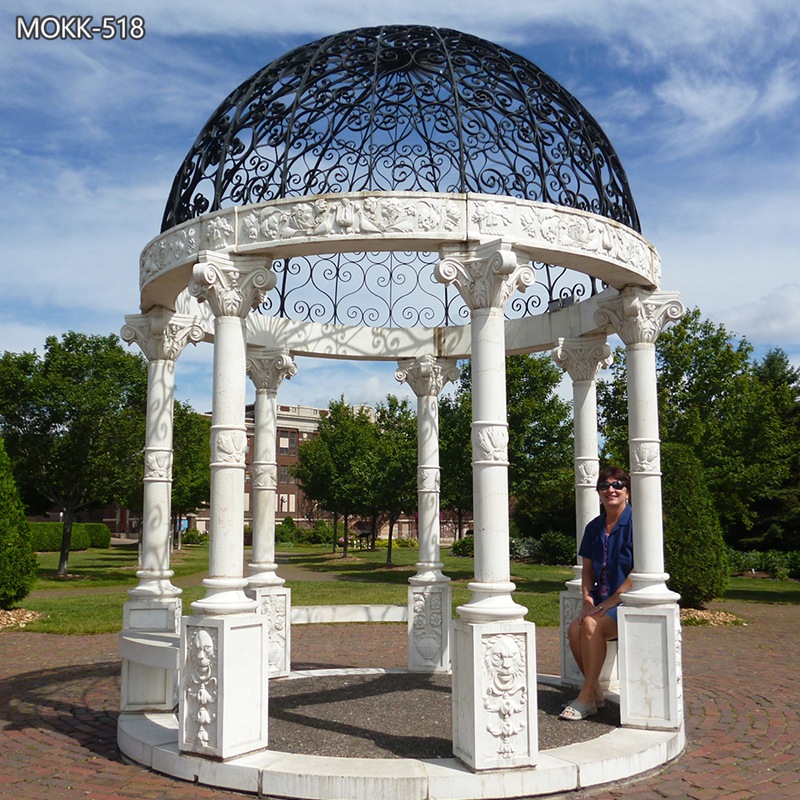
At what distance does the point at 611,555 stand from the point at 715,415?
1758cm

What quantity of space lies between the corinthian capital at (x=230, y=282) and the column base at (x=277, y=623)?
469 cm

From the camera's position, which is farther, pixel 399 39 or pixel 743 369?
pixel 743 369

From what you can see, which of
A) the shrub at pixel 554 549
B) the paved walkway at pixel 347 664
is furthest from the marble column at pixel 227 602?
the shrub at pixel 554 549

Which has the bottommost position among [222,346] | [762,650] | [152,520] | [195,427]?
[762,650]

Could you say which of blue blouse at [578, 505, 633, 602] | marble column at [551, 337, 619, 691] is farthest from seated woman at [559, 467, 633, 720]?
marble column at [551, 337, 619, 691]

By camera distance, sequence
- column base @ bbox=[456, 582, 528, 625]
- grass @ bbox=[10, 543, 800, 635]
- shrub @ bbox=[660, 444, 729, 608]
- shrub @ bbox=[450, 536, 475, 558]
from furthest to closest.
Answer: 1. shrub @ bbox=[450, 536, 475, 558]
2. grass @ bbox=[10, 543, 800, 635]
3. shrub @ bbox=[660, 444, 729, 608]
4. column base @ bbox=[456, 582, 528, 625]

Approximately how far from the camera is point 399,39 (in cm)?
842

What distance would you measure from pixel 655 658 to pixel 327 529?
191 ft

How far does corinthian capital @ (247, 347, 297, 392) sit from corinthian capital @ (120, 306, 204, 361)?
196 centimetres

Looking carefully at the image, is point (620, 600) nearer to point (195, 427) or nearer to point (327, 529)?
point (195, 427)

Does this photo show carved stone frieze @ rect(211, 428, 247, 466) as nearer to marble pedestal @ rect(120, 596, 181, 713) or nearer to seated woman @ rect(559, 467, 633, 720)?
marble pedestal @ rect(120, 596, 181, 713)

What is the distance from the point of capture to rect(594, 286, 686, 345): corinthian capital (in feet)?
27.9

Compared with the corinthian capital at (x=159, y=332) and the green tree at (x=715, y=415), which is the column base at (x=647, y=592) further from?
the green tree at (x=715, y=415)

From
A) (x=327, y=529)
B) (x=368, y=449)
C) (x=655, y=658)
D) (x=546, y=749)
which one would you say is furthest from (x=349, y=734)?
(x=327, y=529)
